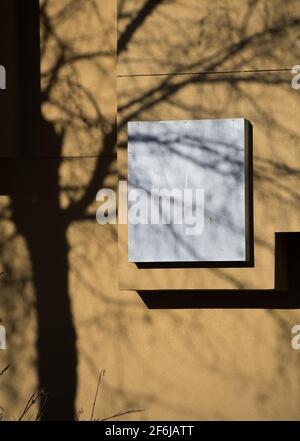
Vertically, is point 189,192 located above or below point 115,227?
above

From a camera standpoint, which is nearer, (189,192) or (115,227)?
(189,192)

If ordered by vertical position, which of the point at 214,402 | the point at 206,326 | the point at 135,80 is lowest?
the point at 214,402

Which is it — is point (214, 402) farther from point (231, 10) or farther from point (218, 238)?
point (231, 10)

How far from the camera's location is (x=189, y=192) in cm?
866

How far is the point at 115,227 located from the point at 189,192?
0.90 meters

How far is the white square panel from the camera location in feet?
28.2

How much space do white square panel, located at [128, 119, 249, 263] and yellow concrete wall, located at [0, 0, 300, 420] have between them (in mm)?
153

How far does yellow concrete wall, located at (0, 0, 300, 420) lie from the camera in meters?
8.67

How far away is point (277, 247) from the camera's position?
870 centimetres

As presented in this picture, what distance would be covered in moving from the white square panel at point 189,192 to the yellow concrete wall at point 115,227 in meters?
0.15

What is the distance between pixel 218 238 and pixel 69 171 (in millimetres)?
1484

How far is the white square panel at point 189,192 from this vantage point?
8609 mm

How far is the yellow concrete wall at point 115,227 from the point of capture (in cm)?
867

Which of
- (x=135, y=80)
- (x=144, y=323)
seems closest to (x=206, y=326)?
(x=144, y=323)
